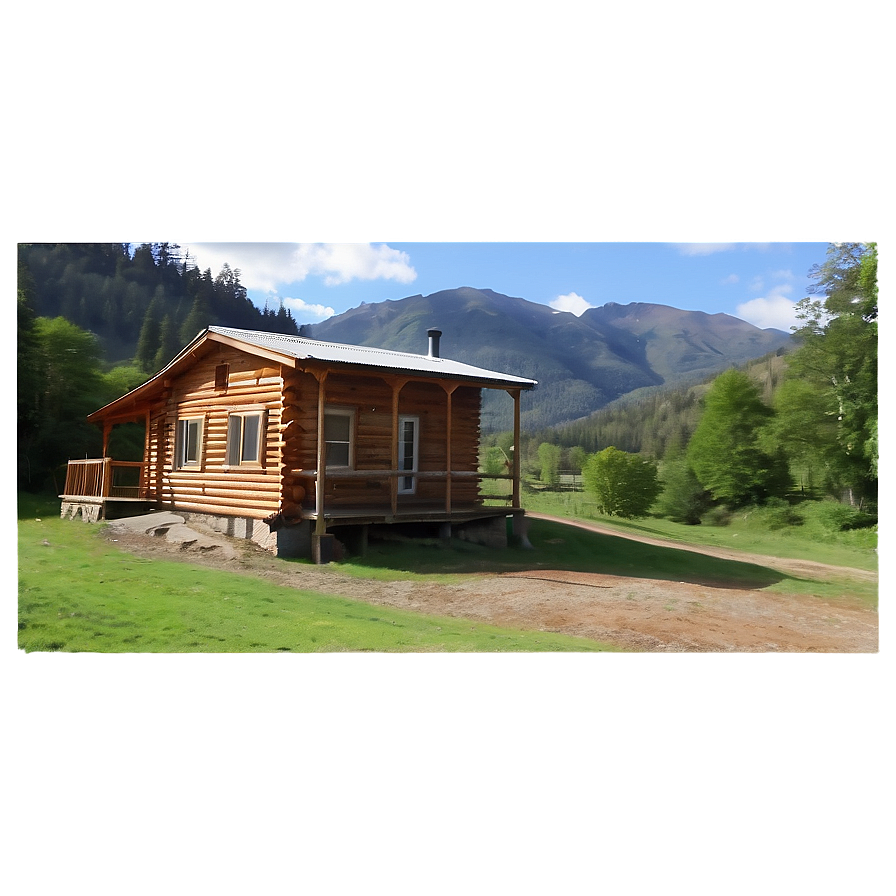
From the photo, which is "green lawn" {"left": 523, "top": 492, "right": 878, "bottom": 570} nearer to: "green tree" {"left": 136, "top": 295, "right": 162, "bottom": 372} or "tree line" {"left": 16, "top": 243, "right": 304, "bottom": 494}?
"green tree" {"left": 136, "top": 295, "right": 162, "bottom": 372}

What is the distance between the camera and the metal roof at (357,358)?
36.7 ft

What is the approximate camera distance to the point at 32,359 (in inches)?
473

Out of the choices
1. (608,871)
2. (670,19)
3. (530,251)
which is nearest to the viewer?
(608,871)

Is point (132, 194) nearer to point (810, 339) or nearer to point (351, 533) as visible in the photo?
point (351, 533)

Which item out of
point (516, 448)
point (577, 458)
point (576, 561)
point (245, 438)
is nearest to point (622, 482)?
point (577, 458)

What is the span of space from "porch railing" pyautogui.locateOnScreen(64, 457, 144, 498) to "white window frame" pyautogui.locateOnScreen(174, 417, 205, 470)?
735 mm

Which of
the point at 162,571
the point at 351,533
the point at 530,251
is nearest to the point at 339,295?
the point at 530,251

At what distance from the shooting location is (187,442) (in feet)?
45.4

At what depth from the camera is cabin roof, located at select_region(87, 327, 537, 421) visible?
1123 cm

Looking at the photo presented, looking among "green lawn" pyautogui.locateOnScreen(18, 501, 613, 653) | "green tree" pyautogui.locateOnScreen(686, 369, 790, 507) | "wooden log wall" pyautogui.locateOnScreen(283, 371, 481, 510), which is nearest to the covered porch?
"green lawn" pyautogui.locateOnScreen(18, 501, 613, 653)

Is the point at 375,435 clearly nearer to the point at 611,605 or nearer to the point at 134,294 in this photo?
the point at 611,605

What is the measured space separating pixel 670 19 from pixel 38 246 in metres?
9.03

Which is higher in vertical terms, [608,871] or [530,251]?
[530,251]

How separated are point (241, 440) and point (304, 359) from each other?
2.64m
